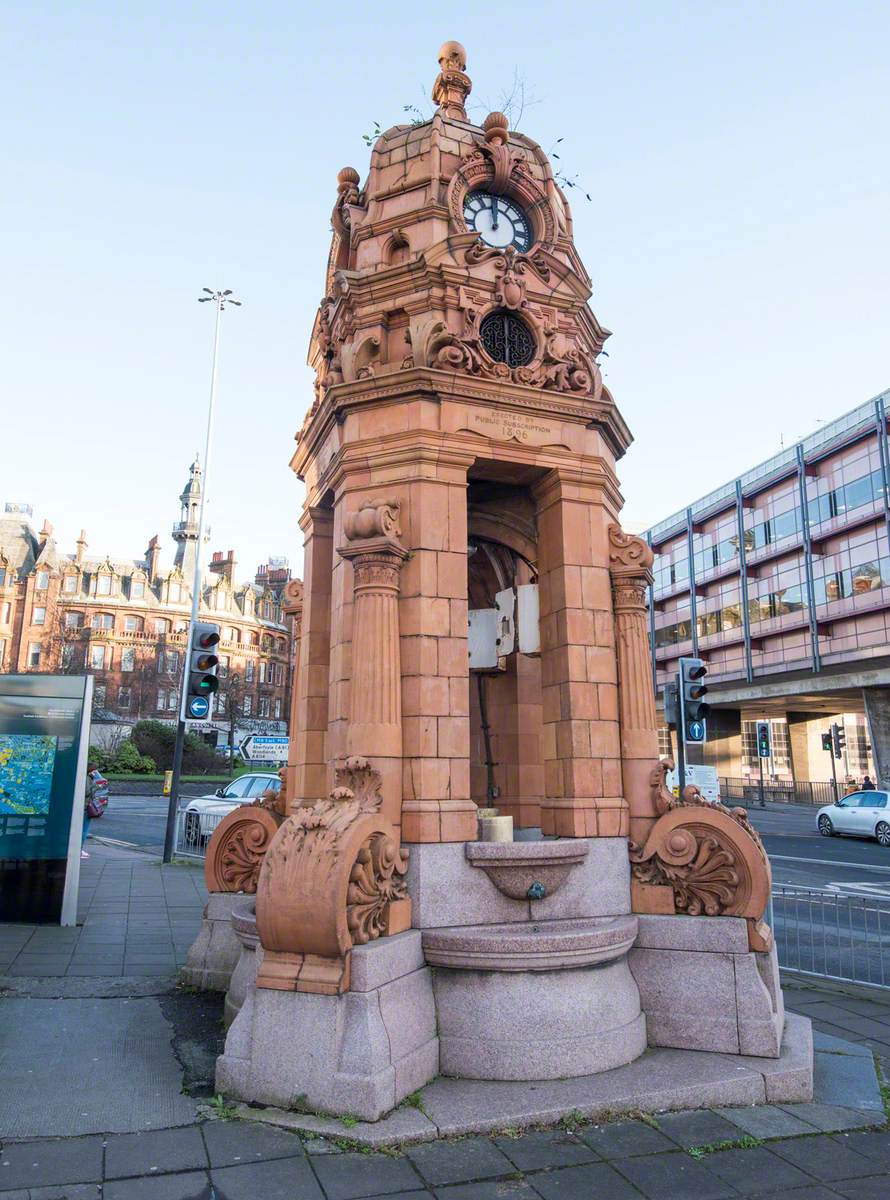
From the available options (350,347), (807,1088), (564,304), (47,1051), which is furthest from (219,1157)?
(564,304)

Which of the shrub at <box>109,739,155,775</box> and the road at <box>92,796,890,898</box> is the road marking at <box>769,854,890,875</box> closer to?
the road at <box>92,796,890,898</box>

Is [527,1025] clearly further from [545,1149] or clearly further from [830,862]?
[830,862]

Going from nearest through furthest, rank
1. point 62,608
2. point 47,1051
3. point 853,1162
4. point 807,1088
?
point 853,1162, point 807,1088, point 47,1051, point 62,608

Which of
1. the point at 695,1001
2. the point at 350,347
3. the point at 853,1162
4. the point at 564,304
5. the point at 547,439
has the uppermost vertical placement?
the point at 564,304

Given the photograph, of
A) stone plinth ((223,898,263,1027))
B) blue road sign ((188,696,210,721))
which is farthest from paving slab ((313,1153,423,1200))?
blue road sign ((188,696,210,721))

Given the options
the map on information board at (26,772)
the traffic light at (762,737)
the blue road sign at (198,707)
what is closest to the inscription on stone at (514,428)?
the map on information board at (26,772)

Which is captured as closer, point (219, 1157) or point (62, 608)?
point (219, 1157)

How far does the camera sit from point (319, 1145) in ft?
15.1

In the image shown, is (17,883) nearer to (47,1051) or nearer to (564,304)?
(47,1051)

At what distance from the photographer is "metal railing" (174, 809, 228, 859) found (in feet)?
62.8

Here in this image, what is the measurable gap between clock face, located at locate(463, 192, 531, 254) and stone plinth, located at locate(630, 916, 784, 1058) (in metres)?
6.27

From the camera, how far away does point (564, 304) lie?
26.2 feet

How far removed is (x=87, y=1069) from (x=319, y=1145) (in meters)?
2.06

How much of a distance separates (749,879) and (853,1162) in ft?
6.50
